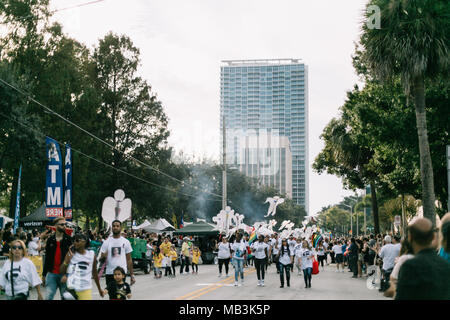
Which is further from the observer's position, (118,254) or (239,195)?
(239,195)

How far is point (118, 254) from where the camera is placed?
31.5 feet

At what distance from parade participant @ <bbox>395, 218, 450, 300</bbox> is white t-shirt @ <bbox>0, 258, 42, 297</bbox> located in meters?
5.42

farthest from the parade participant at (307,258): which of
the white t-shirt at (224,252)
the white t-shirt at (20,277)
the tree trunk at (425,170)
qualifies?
the white t-shirt at (20,277)

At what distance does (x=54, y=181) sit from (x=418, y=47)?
1641 cm

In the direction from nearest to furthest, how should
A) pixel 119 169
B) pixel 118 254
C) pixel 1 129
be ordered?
pixel 118 254, pixel 1 129, pixel 119 169

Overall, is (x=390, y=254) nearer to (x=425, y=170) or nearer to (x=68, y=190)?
(x=425, y=170)

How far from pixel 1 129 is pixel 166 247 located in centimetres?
1299

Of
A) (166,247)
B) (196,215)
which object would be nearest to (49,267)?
(166,247)

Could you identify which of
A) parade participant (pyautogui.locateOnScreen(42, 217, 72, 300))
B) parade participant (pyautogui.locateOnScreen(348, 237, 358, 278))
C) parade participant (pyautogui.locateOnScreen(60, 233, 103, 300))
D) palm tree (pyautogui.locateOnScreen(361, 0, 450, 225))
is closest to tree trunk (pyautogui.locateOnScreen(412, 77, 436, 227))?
palm tree (pyautogui.locateOnScreen(361, 0, 450, 225))

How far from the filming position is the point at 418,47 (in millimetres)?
18812

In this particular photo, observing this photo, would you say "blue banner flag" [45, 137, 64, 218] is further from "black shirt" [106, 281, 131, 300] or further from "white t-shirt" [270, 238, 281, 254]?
"black shirt" [106, 281, 131, 300]

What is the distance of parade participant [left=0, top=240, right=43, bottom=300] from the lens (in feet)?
25.8

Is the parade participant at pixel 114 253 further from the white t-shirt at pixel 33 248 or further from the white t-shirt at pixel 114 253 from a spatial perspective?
the white t-shirt at pixel 33 248

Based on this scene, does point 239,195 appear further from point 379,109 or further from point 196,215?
point 379,109
